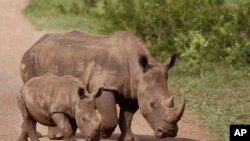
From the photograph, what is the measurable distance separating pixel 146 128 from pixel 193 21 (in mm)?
5505

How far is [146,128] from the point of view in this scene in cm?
1115

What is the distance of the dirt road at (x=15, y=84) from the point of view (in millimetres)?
Result: 10656

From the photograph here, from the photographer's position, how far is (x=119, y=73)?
9078 millimetres

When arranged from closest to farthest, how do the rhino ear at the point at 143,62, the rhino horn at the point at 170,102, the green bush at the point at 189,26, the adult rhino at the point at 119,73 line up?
the rhino horn at the point at 170,102
the adult rhino at the point at 119,73
the rhino ear at the point at 143,62
the green bush at the point at 189,26

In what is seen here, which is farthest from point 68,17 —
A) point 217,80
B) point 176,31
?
point 217,80

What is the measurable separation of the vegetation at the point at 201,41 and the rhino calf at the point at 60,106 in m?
3.39

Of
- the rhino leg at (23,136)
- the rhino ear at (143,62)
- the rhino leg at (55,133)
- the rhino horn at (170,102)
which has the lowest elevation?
the rhino leg at (23,136)

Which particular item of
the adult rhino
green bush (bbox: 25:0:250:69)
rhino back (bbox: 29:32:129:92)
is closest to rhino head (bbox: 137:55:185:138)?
the adult rhino

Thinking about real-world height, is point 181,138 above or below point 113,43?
below

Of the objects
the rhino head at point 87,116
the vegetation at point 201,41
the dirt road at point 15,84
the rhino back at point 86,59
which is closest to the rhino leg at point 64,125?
the rhino head at point 87,116

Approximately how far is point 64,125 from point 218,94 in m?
4.97

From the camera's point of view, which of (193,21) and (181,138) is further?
(193,21)

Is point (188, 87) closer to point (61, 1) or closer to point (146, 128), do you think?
point (146, 128)

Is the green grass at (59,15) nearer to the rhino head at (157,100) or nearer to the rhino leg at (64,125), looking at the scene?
the rhino head at (157,100)
